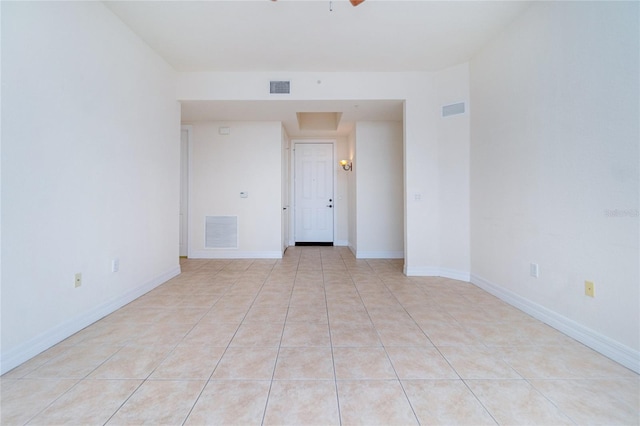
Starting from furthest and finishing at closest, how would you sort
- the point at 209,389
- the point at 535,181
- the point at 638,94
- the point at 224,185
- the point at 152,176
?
the point at 224,185 < the point at 152,176 < the point at 535,181 < the point at 638,94 < the point at 209,389

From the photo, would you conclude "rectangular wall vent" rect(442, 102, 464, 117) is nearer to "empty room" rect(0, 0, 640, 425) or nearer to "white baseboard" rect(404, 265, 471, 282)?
"empty room" rect(0, 0, 640, 425)

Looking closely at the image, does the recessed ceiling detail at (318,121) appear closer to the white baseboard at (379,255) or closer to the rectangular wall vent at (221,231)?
the rectangular wall vent at (221,231)

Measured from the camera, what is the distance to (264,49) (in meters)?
3.16

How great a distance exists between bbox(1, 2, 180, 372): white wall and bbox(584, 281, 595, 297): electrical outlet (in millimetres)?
3691

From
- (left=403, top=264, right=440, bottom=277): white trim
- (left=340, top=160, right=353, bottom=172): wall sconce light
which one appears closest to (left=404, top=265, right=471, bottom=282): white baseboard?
(left=403, top=264, right=440, bottom=277): white trim

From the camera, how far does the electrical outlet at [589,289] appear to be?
6.23ft

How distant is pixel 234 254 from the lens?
16.3 feet

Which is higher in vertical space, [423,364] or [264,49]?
[264,49]

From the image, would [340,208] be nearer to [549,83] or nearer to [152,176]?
[152,176]

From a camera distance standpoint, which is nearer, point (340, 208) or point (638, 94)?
point (638, 94)

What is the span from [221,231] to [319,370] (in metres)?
3.81

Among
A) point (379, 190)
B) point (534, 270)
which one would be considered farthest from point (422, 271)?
point (379, 190)

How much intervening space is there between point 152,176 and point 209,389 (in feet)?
8.33

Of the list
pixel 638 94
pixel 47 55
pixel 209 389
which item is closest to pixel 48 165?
pixel 47 55
